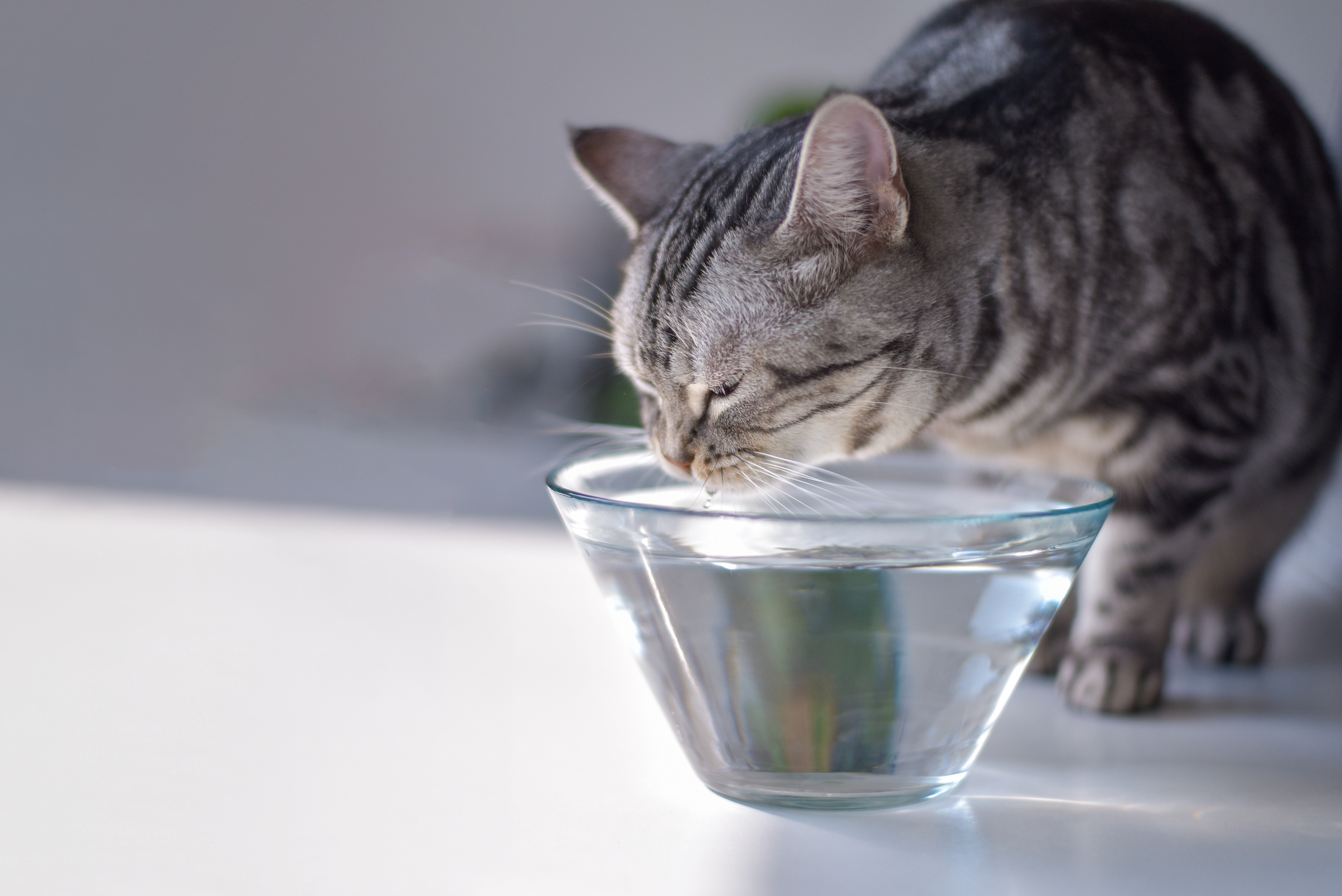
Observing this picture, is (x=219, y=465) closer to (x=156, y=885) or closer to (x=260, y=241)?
(x=156, y=885)

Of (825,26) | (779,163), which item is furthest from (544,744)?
(825,26)

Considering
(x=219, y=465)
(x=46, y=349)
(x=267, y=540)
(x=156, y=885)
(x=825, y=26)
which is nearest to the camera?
(x=156, y=885)

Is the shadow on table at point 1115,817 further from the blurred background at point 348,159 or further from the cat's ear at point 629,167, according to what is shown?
the blurred background at point 348,159

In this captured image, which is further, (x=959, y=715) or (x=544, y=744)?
(x=544, y=744)

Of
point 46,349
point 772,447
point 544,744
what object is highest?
→ point 772,447

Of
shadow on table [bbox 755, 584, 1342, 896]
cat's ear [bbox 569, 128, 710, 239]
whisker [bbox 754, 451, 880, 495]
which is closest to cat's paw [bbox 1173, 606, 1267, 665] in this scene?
shadow on table [bbox 755, 584, 1342, 896]

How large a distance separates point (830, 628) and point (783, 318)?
0.26 meters

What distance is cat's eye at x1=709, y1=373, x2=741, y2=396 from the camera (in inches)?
31.5

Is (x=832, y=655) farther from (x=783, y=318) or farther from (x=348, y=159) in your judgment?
(x=348, y=159)

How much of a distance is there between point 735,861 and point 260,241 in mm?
2733

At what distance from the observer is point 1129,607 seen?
933 mm

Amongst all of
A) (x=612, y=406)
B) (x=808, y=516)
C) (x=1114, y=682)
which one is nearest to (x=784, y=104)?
(x=612, y=406)

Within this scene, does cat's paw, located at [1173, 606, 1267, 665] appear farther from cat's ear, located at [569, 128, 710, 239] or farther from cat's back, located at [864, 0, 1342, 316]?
cat's ear, located at [569, 128, 710, 239]

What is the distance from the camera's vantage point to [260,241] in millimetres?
2969
